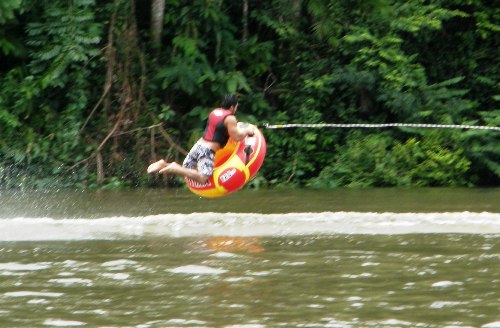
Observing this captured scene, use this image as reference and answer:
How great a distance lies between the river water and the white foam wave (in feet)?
0.07

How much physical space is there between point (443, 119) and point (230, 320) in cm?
1228

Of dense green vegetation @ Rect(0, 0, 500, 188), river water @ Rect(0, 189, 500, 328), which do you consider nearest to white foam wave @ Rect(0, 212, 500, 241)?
river water @ Rect(0, 189, 500, 328)

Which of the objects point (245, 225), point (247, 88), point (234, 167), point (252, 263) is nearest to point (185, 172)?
point (234, 167)

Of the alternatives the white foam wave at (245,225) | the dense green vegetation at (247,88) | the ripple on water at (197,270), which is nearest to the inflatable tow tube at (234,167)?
the white foam wave at (245,225)

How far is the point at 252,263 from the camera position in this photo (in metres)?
10.6

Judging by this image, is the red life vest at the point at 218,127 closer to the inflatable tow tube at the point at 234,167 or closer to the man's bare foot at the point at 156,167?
the inflatable tow tube at the point at 234,167

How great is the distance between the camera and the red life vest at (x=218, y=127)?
14.0 meters

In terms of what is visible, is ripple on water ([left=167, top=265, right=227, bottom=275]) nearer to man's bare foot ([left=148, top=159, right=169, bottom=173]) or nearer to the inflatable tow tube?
man's bare foot ([left=148, top=159, right=169, bottom=173])

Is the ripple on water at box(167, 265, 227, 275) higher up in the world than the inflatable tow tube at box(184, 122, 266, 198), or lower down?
lower down

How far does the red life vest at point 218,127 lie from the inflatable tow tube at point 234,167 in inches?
6.7

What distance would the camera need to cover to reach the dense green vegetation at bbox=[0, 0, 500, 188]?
19266mm

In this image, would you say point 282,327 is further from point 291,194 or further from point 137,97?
point 137,97

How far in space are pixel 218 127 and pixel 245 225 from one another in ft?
4.63

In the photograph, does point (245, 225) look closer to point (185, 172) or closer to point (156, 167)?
point (185, 172)
